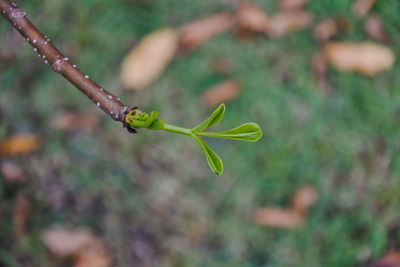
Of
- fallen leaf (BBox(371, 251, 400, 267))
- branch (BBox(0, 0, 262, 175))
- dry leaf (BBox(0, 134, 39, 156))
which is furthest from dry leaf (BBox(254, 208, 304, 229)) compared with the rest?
branch (BBox(0, 0, 262, 175))

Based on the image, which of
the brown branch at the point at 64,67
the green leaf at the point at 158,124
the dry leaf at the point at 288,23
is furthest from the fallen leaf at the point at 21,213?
the green leaf at the point at 158,124

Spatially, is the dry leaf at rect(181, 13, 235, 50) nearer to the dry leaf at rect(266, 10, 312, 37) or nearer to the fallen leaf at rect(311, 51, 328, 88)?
the dry leaf at rect(266, 10, 312, 37)

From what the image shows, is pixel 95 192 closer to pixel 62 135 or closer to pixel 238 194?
pixel 62 135

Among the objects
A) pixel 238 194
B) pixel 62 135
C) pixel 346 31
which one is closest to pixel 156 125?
pixel 238 194

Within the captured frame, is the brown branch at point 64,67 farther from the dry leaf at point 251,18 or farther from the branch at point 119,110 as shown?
the dry leaf at point 251,18

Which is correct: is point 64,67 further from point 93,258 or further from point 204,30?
point 204,30

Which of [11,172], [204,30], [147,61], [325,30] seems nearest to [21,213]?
[11,172]

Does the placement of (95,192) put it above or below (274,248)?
above
